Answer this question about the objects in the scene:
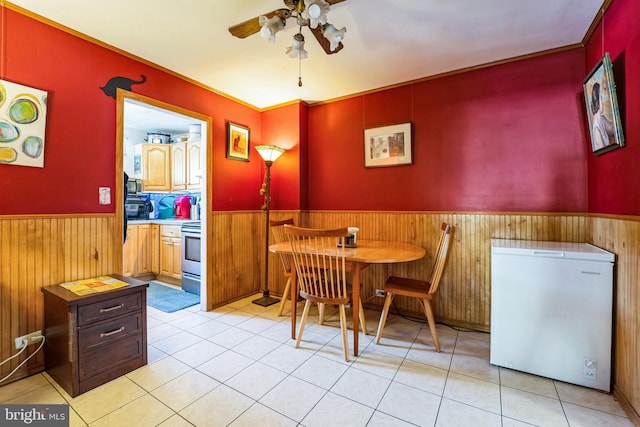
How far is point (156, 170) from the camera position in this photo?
14.7 ft

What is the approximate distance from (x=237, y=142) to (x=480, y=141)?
264 centimetres

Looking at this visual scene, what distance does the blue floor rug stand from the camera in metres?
3.19

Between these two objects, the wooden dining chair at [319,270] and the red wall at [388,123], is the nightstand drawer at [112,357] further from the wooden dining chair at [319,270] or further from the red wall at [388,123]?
the wooden dining chair at [319,270]

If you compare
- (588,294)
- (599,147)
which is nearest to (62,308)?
(588,294)

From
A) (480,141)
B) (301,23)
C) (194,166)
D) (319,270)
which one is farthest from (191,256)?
(480,141)

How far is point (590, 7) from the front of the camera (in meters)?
1.81

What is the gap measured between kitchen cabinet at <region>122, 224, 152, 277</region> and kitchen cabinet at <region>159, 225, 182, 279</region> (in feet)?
0.80

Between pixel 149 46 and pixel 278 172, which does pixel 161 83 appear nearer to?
pixel 149 46

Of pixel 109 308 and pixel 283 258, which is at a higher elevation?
pixel 283 258

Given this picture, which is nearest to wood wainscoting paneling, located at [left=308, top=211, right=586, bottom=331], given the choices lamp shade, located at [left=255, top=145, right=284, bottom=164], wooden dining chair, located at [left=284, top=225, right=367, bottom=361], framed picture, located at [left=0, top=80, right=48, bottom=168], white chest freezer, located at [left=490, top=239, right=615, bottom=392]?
white chest freezer, located at [left=490, top=239, right=615, bottom=392]

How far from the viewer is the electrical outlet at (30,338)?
182cm

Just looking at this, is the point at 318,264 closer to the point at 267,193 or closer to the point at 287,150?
the point at 267,193

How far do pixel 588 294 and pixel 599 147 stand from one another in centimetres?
101

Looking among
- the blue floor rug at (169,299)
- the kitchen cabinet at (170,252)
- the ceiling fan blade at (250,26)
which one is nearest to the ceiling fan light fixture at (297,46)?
the ceiling fan blade at (250,26)
